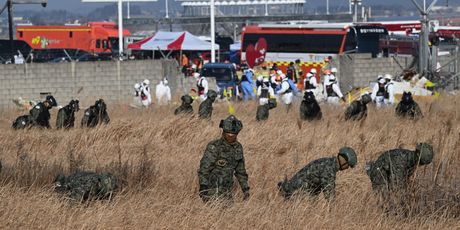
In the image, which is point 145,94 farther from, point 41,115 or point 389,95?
point 41,115

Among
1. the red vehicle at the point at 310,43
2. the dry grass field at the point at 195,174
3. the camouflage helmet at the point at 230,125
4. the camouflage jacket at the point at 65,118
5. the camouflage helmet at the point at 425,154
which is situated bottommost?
the dry grass field at the point at 195,174

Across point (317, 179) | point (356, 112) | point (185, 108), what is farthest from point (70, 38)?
point (317, 179)

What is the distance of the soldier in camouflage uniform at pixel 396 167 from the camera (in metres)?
11.4

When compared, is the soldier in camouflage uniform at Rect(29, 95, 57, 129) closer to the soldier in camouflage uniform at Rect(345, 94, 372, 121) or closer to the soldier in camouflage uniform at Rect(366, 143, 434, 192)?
the soldier in camouflage uniform at Rect(345, 94, 372, 121)

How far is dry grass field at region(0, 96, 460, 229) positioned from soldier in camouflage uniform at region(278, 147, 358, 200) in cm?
21

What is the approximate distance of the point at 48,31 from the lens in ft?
216

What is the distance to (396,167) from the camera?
11.6 meters

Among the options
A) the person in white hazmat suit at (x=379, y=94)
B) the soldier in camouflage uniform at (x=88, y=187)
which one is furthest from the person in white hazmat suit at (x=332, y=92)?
the soldier in camouflage uniform at (x=88, y=187)

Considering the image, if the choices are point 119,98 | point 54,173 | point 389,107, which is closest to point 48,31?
point 119,98

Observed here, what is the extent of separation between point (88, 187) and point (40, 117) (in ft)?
31.9

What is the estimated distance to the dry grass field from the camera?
10516 millimetres

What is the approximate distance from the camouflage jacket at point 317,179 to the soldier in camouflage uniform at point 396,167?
622 mm

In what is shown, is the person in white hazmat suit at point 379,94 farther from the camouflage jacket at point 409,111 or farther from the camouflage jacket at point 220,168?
the camouflage jacket at point 220,168

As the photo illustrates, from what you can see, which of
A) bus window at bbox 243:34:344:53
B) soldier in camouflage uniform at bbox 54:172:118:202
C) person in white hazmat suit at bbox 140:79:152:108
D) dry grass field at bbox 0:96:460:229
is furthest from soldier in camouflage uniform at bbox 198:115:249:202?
bus window at bbox 243:34:344:53
